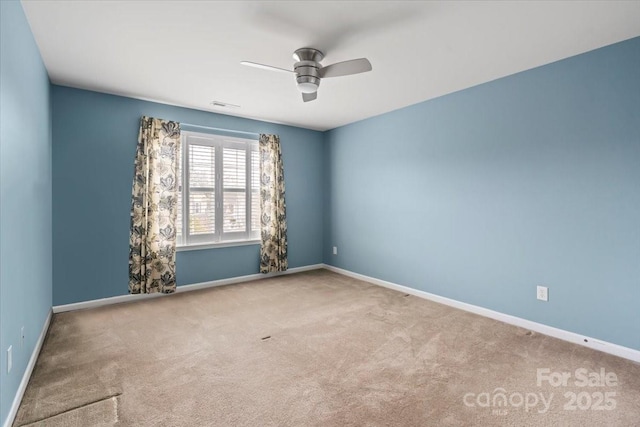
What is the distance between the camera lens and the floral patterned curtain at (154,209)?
13.0ft

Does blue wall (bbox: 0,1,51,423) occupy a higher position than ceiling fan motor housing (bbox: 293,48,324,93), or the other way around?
ceiling fan motor housing (bbox: 293,48,324,93)

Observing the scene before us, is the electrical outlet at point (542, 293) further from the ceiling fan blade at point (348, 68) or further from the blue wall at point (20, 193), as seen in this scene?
the blue wall at point (20, 193)

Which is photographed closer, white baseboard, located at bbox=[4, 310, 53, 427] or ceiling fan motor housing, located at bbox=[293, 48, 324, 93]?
white baseboard, located at bbox=[4, 310, 53, 427]

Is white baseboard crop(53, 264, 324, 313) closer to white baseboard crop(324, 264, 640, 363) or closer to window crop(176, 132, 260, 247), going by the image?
window crop(176, 132, 260, 247)

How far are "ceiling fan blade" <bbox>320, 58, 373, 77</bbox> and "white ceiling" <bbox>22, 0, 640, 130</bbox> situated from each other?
23 cm

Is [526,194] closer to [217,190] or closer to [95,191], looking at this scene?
[217,190]

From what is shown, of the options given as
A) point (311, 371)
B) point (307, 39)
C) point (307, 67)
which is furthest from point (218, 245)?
point (307, 39)

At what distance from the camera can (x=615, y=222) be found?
103 inches

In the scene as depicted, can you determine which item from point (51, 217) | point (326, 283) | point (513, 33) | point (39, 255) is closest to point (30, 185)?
point (39, 255)

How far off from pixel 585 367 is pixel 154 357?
3.34 meters

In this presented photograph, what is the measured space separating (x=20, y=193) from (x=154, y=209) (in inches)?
75.1

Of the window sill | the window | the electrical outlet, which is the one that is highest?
the window

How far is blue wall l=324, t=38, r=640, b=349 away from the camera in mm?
2598

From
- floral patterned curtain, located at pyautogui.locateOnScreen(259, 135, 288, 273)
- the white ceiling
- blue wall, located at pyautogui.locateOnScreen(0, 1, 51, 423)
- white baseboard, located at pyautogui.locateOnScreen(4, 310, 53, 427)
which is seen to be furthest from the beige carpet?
the white ceiling
